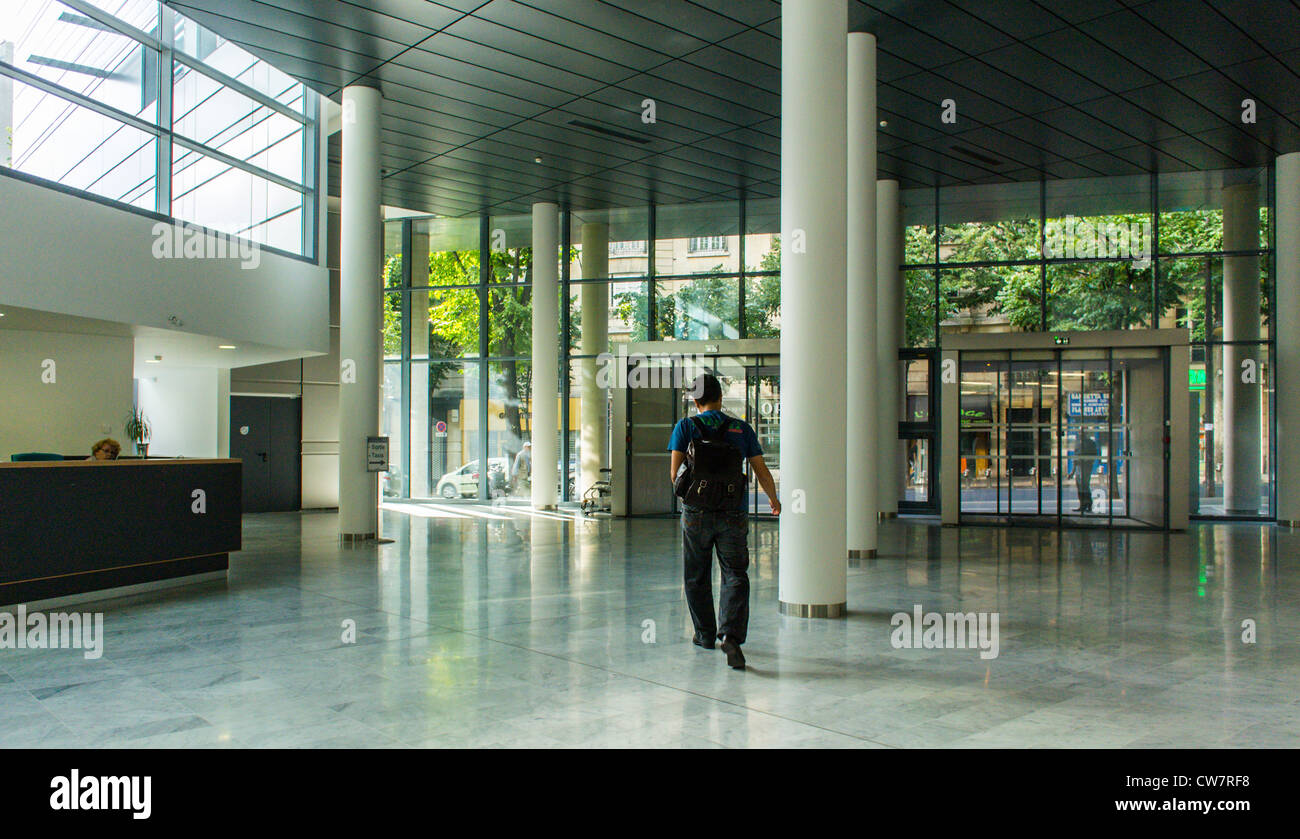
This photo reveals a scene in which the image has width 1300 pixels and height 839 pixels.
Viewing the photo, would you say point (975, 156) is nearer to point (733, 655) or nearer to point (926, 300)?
point (926, 300)

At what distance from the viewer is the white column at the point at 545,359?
1848 cm

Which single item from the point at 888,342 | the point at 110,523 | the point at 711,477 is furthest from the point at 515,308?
the point at 711,477

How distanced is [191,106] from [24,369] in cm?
414

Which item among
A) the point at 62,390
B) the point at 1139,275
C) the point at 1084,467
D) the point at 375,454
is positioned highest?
the point at 1139,275

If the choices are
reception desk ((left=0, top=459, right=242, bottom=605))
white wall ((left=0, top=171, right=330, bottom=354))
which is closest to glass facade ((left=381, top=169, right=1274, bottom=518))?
white wall ((left=0, top=171, right=330, bottom=354))

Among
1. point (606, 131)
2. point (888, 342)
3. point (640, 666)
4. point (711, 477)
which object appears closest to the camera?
point (640, 666)

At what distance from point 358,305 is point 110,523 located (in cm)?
522

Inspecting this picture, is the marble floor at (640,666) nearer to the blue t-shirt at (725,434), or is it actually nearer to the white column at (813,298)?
the white column at (813,298)

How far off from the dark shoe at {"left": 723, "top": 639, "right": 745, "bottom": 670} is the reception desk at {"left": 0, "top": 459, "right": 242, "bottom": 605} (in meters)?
5.54

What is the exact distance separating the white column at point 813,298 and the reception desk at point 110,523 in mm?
5578

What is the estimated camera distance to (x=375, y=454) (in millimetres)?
12688
